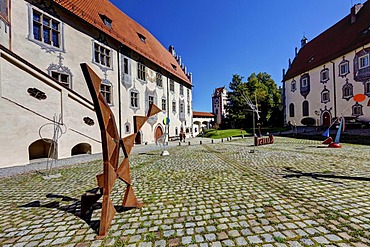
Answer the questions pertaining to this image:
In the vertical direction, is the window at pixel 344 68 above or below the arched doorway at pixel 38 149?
above

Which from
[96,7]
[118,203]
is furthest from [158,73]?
[118,203]

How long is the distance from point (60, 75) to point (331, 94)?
3095cm

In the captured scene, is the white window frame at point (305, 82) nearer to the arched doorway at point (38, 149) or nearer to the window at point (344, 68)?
the window at point (344, 68)

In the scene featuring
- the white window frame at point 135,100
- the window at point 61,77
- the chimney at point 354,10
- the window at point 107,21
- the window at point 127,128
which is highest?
the chimney at point 354,10

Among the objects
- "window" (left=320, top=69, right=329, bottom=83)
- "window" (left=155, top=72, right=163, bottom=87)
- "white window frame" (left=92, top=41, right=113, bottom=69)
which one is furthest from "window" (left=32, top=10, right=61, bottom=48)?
"window" (left=320, top=69, right=329, bottom=83)

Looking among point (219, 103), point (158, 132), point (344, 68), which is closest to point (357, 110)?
point (344, 68)

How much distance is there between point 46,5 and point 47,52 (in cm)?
290

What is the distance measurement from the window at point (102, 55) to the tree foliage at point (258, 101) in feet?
96.0

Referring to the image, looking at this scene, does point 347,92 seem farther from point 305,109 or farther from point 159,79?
point 159,79

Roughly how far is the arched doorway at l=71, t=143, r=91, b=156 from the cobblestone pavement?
7140 mm

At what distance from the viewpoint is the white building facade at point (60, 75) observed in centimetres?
900

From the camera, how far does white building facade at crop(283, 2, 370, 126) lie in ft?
69.0

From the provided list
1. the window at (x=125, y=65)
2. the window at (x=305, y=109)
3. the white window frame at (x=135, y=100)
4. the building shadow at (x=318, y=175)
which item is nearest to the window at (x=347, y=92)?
the window at (x=305, y=109)

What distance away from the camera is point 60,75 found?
12328 mm
